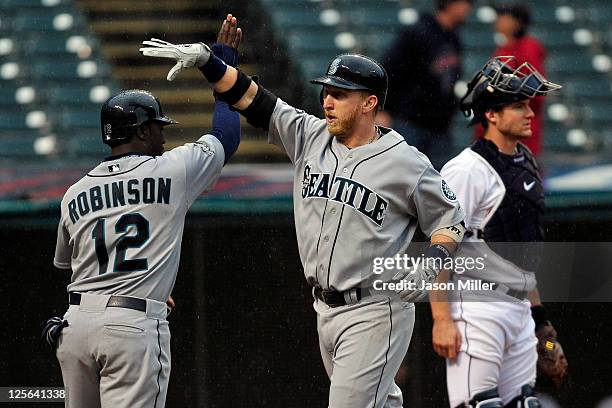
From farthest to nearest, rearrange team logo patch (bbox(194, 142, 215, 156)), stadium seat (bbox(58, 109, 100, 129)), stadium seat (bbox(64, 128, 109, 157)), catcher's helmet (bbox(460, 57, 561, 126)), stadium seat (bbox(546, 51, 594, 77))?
stadium seat (bbox(546, 51, 594, 77)), stadium seat (bbox(58, 109, 100, 129)), stadium seat (bbox(64, 128, 109, 157)), catcher's helmet (bbox(460, 57, 561, 126)), team logo patch (bbox(194, 142, 215, 156))

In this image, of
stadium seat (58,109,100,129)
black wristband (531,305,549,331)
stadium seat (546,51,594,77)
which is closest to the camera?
black wristband (531,305,549,331)

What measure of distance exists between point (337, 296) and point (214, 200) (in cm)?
181

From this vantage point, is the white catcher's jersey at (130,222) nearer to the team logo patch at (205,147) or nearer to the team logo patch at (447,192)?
the team logo patch at (205,147)

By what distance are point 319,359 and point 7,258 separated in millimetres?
1613

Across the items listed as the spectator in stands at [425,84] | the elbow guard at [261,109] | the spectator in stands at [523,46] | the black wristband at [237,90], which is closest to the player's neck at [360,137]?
the elbow guard at [261,109]

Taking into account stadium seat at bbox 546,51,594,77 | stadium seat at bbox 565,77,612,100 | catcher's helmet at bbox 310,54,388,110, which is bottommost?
stadium seat at bbox 565,77,612,100

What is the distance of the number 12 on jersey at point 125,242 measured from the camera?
4176mm

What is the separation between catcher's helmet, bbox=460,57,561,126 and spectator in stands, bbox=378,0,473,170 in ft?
3.47

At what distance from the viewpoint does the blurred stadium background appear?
584 cm

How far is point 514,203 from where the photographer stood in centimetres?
488

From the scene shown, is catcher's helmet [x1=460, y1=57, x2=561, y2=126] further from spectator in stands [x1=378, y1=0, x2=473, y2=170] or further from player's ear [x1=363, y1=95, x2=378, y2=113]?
spectator in stands [x1=378, y1=0, x2=473, y2=170]

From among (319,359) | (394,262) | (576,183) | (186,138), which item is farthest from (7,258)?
(576,183)

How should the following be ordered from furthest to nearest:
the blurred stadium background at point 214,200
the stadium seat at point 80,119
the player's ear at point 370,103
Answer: the stadium seat at point 80,119 → the blurred stadium background at point 214,200 → the player's ear at point 370,103

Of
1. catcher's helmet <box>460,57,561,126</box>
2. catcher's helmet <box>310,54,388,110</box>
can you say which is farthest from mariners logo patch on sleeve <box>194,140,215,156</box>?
catcher's helmet <box>460,57,561,126</box>
